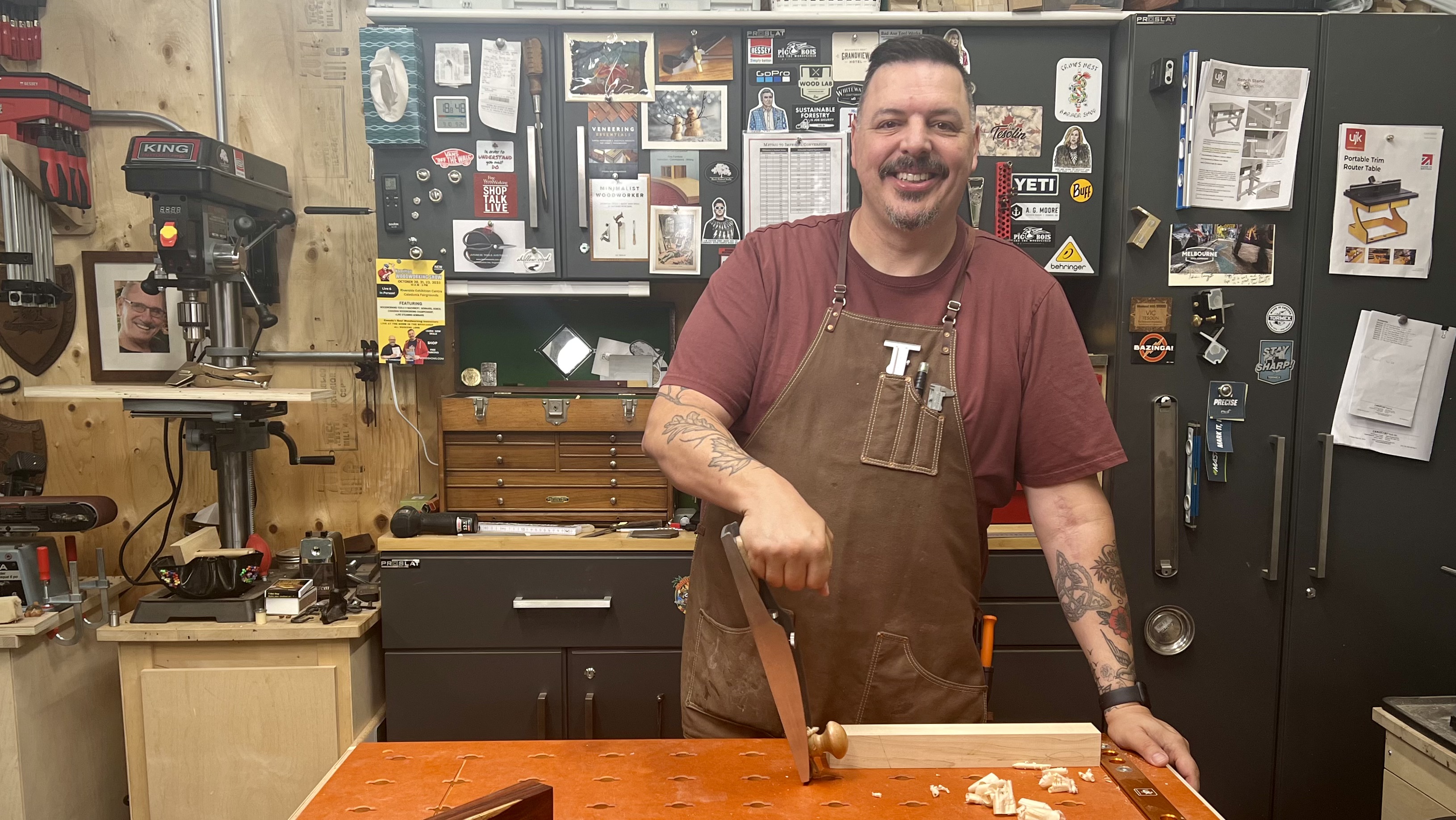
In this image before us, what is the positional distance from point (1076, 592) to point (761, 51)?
1698 mm

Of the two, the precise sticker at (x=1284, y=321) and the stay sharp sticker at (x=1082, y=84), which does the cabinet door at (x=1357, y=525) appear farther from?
the stay sharp sticker at (x=1082, y=84)

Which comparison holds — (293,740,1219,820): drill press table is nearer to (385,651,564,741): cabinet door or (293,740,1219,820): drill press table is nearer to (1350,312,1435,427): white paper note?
(385,651,564,741): cabinet door

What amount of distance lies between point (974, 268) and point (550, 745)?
3.12 feet

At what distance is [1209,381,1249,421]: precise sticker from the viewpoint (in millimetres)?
2227

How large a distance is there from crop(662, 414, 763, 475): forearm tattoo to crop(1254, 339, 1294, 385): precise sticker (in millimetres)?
1751

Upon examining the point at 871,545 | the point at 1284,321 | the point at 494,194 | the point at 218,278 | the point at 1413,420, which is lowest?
the point at 871,545

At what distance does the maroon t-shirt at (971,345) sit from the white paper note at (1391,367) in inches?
54.3

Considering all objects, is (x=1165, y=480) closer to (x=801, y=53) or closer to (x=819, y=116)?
(x=819, y=116)

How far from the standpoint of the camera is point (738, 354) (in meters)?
1.30

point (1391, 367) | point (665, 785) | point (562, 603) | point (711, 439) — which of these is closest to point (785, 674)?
point (665, 785)

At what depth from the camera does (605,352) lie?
2664mm

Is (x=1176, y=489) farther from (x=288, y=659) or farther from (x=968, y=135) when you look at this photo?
(x=288, y=659)

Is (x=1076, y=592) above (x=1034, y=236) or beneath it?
beneath

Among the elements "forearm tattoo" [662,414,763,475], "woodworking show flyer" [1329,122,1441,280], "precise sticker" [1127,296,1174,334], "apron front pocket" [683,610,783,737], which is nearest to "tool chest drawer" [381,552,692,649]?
"apron front pocket" [683,610,783,737]
